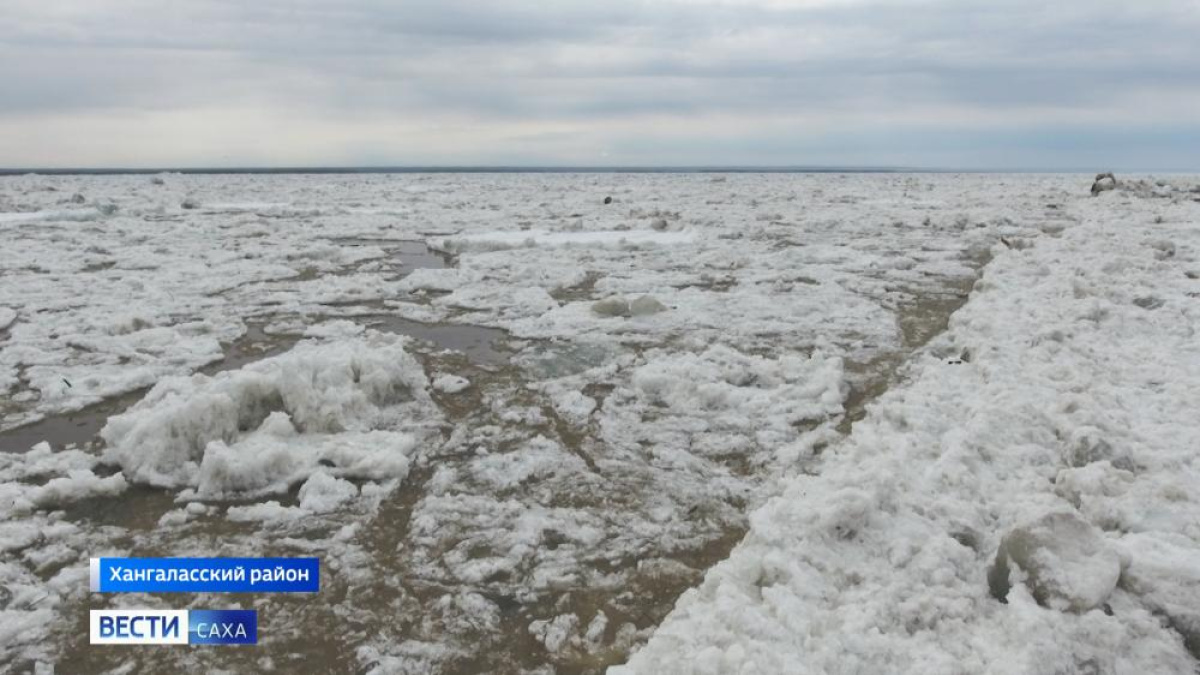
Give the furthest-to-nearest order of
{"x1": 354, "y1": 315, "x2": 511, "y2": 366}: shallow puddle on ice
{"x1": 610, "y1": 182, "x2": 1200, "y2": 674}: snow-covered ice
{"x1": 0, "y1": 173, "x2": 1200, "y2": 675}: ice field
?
{"x1": 354, "y1": 315, "x2": 511, "y2": 366}: shallow puddle on ice → {"x1": 0, "y1": 173, "x2": 1200, "y2": 675}: ice field → {"x1": 610, "y1": 182, "x2": 1200, "y2": 674}: snow-covered ice

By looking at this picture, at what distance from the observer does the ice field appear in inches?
99.0

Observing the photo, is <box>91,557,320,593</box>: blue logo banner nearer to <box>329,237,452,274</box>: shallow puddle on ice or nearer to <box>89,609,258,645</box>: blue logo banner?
<box>89,609,258,645</box>: blue logo banner

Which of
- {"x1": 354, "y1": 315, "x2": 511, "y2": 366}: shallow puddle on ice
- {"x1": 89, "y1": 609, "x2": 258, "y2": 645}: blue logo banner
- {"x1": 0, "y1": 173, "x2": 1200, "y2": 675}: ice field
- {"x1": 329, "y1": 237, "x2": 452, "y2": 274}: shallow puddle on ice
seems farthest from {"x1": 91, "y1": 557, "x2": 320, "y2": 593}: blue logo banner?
{"x1": 329, "y1": 237, "x2": 452, "y2": 274}: shallow puddle on ice

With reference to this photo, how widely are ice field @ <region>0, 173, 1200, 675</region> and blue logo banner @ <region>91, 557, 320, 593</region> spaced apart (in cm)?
7

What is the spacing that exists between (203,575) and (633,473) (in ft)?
6.81

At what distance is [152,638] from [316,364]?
2335 mm

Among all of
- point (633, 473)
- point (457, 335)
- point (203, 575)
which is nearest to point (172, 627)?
point (203, 575)

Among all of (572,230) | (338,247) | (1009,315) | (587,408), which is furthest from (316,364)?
(572,230)

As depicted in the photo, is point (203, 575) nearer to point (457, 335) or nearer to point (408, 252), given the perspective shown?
point (457, 335)

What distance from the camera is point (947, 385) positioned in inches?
189

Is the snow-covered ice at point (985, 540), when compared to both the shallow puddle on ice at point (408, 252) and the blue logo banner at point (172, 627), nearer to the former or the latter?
the blue logo banner at point (172, 627)

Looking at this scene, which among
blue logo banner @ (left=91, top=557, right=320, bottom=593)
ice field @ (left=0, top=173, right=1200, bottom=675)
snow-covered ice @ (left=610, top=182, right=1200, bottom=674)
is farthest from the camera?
blue logo banner @ (left=91, top=557, right=320, bottom=593)

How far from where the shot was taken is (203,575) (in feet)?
9.94

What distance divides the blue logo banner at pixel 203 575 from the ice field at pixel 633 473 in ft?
0.23
